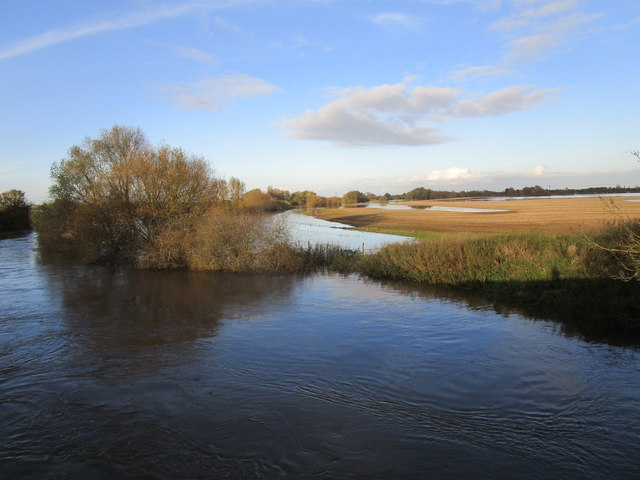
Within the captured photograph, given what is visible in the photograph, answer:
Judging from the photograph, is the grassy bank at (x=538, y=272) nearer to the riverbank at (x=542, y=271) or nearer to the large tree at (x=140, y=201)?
the riverbank at (x=542, y=271)

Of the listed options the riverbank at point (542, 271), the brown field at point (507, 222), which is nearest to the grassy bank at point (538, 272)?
the riverbank at point (542, 271)

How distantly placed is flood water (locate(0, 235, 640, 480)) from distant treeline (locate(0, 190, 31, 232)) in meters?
64.2

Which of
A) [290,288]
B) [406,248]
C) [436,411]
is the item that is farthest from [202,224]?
[436,411]

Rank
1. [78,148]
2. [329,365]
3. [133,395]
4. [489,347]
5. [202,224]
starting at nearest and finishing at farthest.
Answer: [133,395] < [329,365] < [489,347] < [202,224] < [78,148]

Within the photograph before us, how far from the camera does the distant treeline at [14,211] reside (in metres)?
68.0

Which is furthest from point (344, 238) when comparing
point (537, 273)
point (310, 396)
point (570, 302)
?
point (310, 396)

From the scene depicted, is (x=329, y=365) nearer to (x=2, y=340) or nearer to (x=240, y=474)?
(x=240, y=474)

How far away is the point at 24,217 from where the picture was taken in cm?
7381

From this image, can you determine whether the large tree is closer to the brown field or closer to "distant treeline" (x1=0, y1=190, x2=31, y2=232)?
the brown field

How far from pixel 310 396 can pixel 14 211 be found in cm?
7927

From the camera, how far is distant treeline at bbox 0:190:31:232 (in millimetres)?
67975

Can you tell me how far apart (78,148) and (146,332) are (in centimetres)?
3346

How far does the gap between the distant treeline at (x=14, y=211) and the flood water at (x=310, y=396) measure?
64.2 metres

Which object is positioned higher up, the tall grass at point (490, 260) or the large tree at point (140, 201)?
the large tree at point (140, 201)
